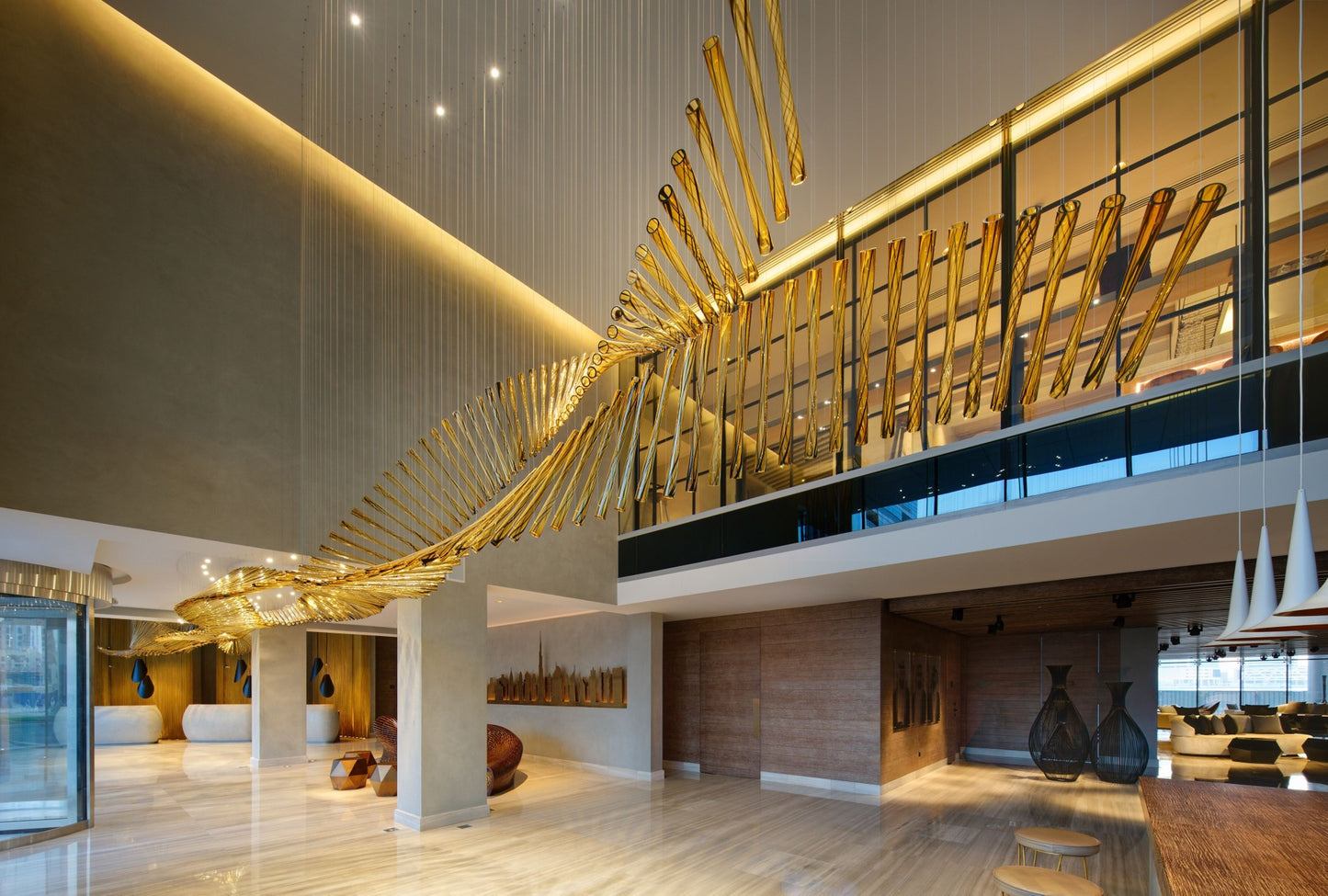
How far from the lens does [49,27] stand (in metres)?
6.68

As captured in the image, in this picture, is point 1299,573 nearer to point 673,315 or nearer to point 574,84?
point 673,315

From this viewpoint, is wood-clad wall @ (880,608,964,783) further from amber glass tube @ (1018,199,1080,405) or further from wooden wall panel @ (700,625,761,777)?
amber glass tube @ (1018,199,1080,405)

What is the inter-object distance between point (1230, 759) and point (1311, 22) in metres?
11.3

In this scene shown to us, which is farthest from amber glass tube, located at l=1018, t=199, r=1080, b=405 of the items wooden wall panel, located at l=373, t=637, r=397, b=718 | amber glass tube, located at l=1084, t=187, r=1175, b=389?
wooden wall panel, located at l=373, t=637, r=397, b=718

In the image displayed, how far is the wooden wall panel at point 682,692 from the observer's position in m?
13.6

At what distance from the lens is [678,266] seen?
9.59 ft

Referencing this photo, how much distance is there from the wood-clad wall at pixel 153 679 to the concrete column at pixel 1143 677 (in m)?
22.7

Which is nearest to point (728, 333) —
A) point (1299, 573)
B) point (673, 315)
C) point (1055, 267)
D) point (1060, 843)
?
point (673, 315)

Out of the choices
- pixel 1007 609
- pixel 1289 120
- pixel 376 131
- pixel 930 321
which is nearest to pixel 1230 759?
pixel 1007 609

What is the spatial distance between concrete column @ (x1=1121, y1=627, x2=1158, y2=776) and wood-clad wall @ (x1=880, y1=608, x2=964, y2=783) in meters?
2.79

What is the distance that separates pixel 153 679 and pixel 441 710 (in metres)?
16.5

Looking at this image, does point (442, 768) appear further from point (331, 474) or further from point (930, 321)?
point (930, 321)

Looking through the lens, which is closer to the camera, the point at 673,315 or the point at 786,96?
the point at 786,96

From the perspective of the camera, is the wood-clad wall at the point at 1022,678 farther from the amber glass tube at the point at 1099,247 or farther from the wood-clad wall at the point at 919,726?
the amber glass tube at the point at 1099,247
